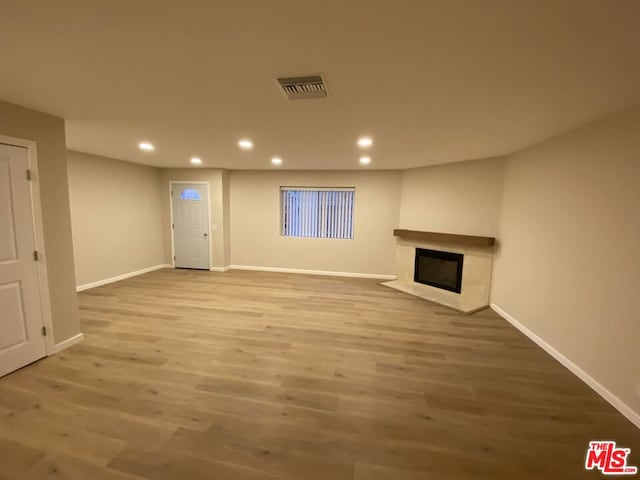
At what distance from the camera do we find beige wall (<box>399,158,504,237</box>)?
4.27 m

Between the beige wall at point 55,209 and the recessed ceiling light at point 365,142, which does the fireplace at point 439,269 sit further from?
the beige wall at point 55,209

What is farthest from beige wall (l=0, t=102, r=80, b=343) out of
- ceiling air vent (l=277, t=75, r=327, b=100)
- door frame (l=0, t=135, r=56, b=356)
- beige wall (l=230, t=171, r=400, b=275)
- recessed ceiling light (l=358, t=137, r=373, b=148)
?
beige wall (l=230, t=171, r=400, b=275)

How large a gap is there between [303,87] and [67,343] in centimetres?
361

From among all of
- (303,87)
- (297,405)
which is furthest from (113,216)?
(297,405)

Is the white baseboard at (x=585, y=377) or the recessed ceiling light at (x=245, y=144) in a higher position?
the recessed ceiling light at (x=245, y=144)

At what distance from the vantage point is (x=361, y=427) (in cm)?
189

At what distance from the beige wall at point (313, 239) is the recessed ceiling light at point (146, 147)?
7.62ft

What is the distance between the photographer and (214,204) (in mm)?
6242

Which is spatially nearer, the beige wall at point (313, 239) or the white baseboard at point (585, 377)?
the white baseboard at point (585, 377)

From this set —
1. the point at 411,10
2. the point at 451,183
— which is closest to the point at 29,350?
the point at 411,10

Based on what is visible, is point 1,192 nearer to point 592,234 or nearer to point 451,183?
point 592,234

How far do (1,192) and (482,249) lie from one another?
19.5 ft

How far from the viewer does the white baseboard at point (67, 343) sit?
2738 millimetres

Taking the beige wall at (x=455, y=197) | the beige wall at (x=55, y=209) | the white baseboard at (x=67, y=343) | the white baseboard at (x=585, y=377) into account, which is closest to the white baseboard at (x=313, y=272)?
the beige wall at (x=455, y=197)
